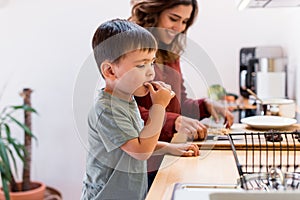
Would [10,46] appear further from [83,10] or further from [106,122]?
[106,122]

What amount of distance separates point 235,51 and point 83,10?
1041mm

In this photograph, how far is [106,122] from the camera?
97 cm

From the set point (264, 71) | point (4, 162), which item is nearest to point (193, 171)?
point (4, 162)

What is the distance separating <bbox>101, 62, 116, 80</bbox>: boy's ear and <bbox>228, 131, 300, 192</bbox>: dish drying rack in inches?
12.6

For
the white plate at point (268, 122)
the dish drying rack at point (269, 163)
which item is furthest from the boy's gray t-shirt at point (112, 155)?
the white plate at point (268, 122)

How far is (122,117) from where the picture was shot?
0.99 meters

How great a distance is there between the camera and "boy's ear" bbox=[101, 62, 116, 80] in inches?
39.6

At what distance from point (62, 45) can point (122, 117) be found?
5.94 feet

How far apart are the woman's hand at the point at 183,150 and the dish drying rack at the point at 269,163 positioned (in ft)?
0.35

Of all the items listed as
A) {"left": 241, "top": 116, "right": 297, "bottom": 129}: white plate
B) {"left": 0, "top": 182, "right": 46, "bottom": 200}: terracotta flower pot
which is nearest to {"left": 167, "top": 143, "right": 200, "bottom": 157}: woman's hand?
{"left": 241, "top": 116, "right": 297, "bottom": 129}: white plate

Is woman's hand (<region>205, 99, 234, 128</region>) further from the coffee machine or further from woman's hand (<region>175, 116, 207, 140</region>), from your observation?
the coffee machine

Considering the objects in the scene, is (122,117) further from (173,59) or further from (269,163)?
(173,59)

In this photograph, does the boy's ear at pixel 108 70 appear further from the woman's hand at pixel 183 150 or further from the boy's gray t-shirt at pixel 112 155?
the woman's hand at pixel 183 150

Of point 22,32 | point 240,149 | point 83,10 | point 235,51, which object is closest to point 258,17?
point 235,51
